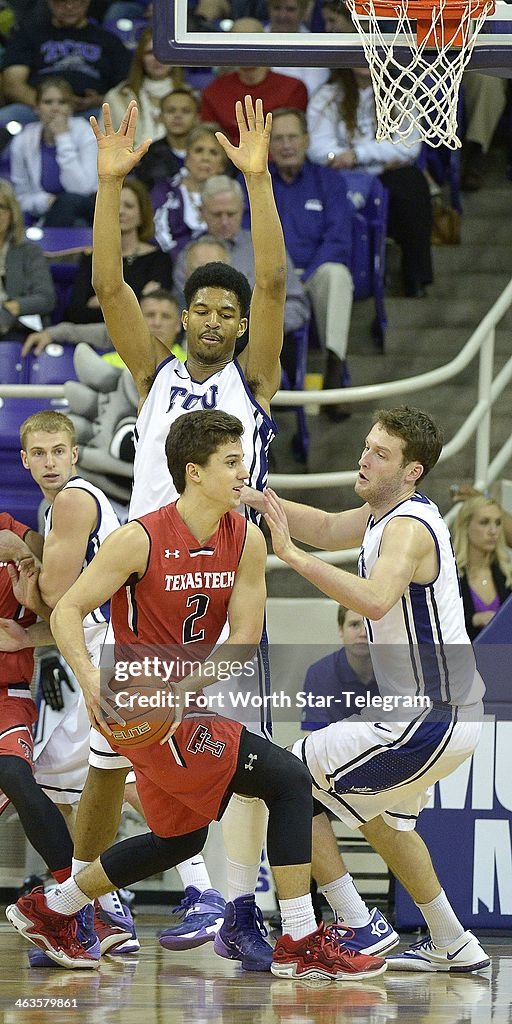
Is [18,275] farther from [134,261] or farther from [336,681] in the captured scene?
[336,681]

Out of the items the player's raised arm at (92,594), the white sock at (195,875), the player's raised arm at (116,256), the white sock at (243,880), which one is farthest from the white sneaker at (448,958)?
the player's raised arm at (116,256)

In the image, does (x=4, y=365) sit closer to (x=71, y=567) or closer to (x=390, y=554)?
(x=71, y=567)

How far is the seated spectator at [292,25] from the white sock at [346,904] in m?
6.46

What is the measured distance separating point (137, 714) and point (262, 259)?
1.64m

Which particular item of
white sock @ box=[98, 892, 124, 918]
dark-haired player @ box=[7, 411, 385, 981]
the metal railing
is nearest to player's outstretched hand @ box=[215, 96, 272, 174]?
dark-haired player @ box=[7, 411, 385, 981]

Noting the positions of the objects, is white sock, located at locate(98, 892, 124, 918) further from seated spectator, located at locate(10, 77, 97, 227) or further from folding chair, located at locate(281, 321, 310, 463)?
seated spectator, located at locate(10, 77, 97, 227)

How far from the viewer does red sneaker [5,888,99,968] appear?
4.64m

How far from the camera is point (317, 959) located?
4383 millimetres

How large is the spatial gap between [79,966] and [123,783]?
1.97ft

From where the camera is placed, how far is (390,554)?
461cm

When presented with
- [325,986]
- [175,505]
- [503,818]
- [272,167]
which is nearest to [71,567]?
[175,505]

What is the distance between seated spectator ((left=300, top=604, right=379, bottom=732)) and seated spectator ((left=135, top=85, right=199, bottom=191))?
3.96 m

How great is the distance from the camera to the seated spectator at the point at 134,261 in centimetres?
850

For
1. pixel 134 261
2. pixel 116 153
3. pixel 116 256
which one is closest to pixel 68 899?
pixel 116 256
